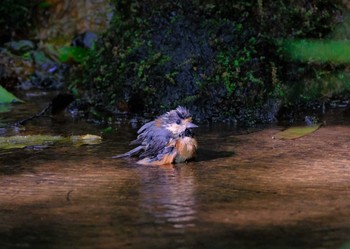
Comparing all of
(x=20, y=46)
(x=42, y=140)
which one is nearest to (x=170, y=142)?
(x=42, y=140)

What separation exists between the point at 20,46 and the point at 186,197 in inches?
276

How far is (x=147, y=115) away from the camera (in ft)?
23.0

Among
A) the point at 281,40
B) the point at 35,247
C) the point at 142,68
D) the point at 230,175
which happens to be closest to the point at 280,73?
the point at 281,40

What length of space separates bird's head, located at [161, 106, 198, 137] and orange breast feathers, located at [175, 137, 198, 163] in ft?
0.18

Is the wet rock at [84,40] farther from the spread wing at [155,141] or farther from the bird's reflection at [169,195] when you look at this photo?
the bird's reflection at [169,195]

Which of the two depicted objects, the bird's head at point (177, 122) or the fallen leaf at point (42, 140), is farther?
the fallen leaf at point (42, 140)

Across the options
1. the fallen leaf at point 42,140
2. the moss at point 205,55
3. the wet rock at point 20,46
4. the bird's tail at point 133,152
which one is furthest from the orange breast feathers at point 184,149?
the wet rock at point 20,46

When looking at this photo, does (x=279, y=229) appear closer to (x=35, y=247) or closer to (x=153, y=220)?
(x=153, y=220)

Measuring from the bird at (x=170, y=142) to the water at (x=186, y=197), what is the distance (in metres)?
0.07

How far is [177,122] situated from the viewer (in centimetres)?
488

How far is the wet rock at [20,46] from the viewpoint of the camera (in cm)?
1027

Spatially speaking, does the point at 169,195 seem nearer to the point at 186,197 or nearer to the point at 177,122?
the point at 186,197

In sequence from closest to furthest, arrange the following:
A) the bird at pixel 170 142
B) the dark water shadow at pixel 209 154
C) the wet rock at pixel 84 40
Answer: the bird at pixel 170 142 < the dark water shadow at pixel 209 154 < the wet rock at pixel 84 40

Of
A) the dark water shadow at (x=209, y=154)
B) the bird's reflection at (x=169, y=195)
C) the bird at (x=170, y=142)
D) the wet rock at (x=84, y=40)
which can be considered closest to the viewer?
the bird's reflection at (x=169, y=195)
